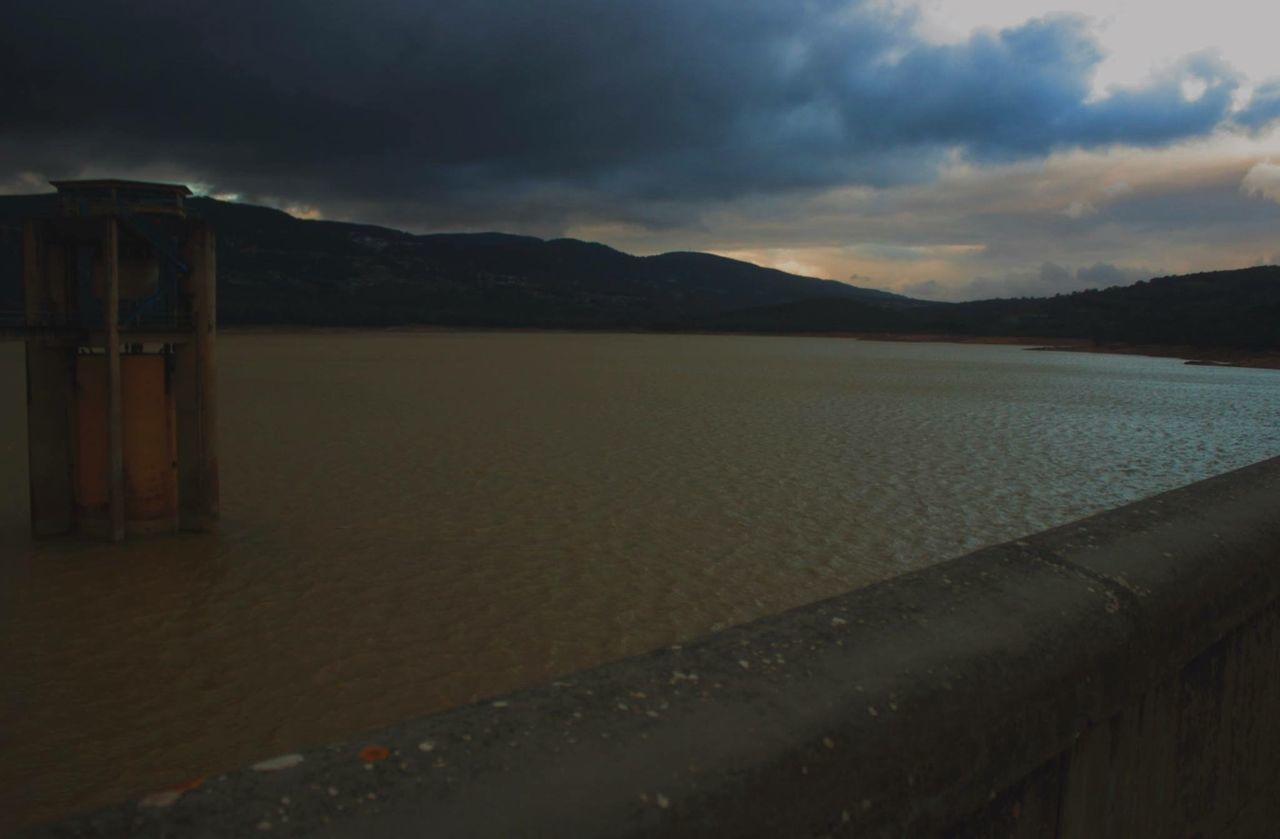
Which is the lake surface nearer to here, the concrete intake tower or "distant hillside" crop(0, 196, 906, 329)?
A: the concrete intake tower

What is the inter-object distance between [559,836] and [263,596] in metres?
6.78

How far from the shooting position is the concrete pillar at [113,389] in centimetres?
786

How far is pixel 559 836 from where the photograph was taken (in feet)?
3.06

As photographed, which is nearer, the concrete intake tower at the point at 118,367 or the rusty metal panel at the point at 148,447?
the concrete intake tower at the point at 118,367

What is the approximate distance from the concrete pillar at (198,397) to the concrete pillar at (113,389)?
52cm

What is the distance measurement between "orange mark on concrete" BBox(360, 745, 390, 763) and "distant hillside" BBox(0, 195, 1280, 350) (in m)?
50.2

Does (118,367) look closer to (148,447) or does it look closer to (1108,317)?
(148,447)

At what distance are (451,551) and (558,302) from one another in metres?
154

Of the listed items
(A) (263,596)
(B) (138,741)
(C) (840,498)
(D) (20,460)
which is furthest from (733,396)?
(B) (138,741)

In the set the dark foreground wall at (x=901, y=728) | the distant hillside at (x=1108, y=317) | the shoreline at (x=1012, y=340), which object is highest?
the distant hillside at (x=1108, y=317)

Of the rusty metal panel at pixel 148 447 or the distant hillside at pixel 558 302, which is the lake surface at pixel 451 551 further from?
the distant hillside at pixel 558 302

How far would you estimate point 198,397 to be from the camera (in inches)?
329

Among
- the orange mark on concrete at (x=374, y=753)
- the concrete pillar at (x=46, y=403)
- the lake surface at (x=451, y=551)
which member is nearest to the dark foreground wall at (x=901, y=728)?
the orange mark on concrete at (x=374, y=753)

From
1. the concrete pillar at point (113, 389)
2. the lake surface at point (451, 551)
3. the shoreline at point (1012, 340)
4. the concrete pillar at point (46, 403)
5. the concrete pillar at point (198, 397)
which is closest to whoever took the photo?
the lake surface at point (451, 551)
